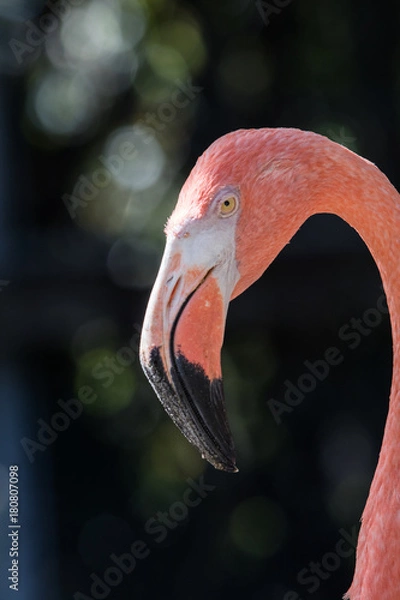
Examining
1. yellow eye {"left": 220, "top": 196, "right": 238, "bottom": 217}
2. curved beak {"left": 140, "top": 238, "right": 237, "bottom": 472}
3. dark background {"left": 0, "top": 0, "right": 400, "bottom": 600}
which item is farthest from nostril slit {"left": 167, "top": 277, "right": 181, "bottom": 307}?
dark background {"left": 0, "top": 0, "right": 400, "bottom": 600}

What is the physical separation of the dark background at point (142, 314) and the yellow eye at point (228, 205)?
141 cm

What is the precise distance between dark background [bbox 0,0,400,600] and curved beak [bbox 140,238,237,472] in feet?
4.77

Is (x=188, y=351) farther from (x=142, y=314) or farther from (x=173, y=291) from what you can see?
(x=142, y=314)

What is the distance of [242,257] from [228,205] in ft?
0.30

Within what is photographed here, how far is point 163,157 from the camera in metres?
2.81

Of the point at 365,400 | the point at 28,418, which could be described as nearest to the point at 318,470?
the point at 365,400

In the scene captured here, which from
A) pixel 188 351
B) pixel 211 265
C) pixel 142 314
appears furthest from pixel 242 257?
pixel 142 314

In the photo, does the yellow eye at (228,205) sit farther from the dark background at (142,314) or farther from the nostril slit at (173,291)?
the dark background at (142,314)

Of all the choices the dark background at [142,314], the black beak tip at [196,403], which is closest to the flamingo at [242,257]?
the black beak tip at [196,403]

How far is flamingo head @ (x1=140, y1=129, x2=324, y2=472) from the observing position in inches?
47.5

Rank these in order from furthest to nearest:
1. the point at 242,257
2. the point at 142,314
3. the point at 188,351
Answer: the point at 142,314
the point at 242,257
the point at 188,351

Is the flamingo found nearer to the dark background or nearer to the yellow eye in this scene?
the yellow eye

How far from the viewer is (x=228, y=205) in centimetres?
127

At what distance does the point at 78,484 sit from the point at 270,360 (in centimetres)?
79
